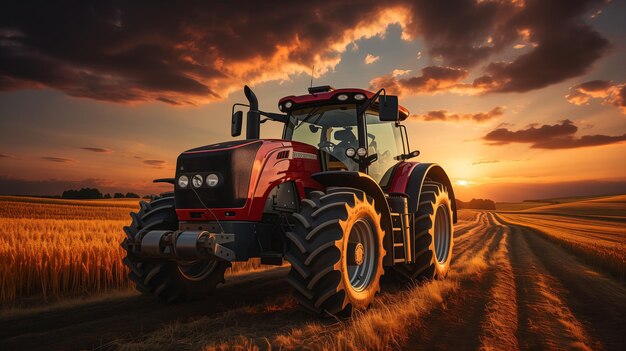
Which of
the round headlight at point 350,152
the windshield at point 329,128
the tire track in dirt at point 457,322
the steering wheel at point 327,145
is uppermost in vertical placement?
the windshield at point 329,128

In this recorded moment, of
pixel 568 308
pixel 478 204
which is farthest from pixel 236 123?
pixel 478 204

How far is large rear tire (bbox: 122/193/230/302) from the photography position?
221 inches

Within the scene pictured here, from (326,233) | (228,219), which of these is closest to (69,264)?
(228,219)

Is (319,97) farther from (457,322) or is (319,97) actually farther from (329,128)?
(457,322)

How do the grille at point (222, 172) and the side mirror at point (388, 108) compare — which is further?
the side mirror at point (388, 108)

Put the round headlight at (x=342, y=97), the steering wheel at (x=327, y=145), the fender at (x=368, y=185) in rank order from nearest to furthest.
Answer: the fender at (x=368, y=185) < the round headlight at (x=342, y=97) < the steering wheel at (x=327, y=145)

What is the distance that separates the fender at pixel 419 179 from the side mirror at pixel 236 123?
2.72 meters

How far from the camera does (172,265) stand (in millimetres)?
5887

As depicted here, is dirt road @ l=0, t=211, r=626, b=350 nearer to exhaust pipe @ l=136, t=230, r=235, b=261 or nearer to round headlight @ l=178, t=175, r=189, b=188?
exhaust pipe @ l=136, t=230, r=235, b=261

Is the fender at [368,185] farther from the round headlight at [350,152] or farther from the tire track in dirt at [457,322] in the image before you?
the tire track in dirt at [457,322]

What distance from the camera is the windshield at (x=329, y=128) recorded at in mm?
6516

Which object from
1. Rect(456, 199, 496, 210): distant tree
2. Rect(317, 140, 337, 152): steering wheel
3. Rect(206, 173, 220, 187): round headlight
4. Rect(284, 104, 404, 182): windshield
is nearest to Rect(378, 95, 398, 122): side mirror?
Rect(284, 104, 404, 182): windshield

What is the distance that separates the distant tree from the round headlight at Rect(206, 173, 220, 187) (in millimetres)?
86418

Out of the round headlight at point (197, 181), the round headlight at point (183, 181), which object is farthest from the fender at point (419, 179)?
the round headlight at point (183, 181)
